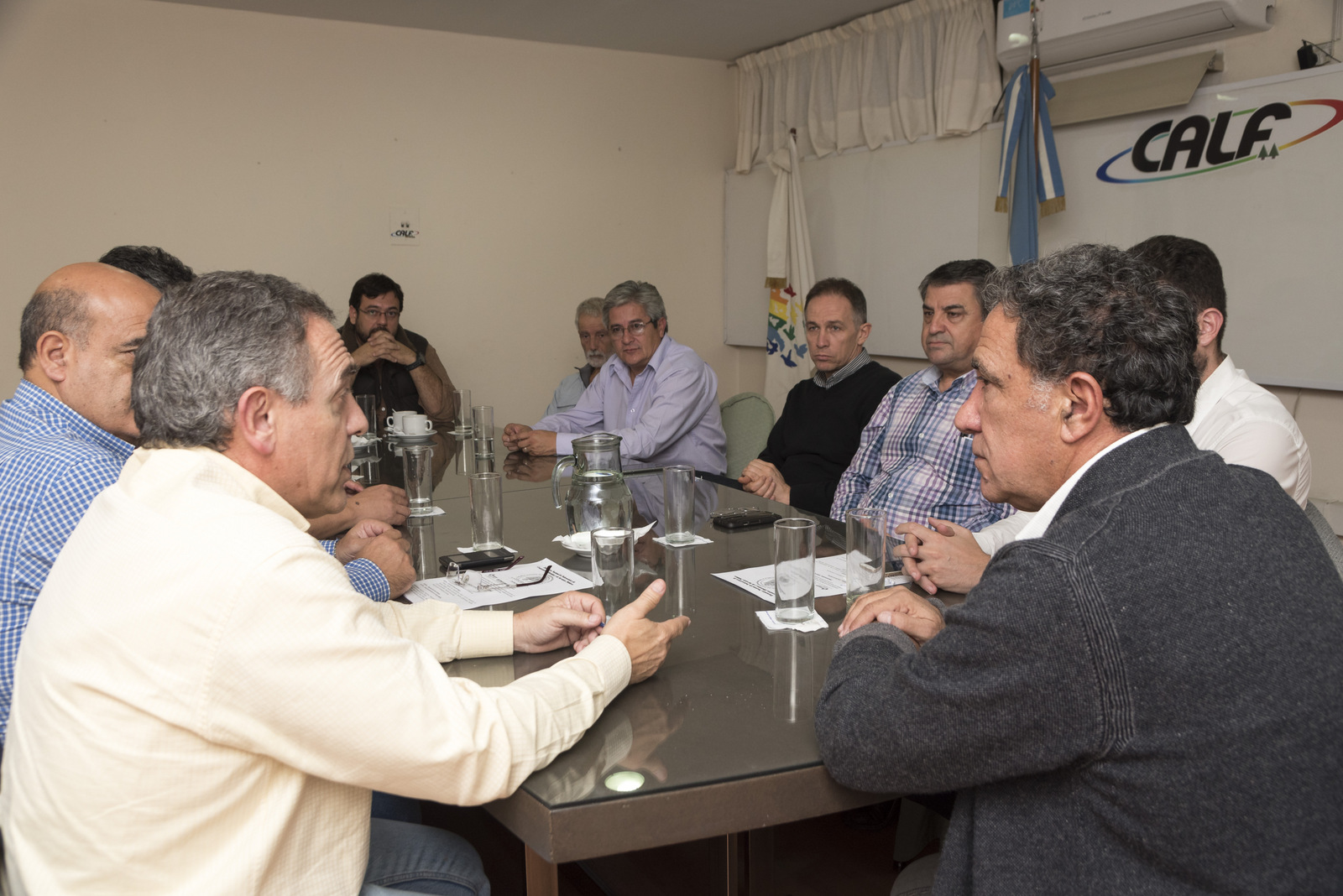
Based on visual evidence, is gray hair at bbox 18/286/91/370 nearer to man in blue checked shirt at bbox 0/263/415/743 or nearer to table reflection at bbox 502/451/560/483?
man in blue checked shirt at bbox 0/263/415/743

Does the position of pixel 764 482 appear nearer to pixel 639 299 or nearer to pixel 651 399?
pixel 651 399

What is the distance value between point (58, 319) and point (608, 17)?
4.05 meters

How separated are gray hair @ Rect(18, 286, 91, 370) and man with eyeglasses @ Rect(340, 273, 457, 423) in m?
2.94

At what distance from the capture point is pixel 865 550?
5.02 ft

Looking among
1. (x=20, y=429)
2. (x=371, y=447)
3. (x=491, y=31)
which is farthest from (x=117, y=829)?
(x=491, y=31)

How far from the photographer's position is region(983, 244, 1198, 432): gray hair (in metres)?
1.07

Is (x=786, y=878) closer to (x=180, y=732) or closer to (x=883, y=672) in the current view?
(x=883, y=672)

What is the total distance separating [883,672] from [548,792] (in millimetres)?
392

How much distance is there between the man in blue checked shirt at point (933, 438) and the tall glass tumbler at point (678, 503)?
738 millimetres

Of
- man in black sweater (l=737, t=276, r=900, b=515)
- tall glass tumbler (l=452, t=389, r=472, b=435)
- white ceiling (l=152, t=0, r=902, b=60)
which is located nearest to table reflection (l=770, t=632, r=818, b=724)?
man in black sweater (l=737, t=276, r=900, b=515)

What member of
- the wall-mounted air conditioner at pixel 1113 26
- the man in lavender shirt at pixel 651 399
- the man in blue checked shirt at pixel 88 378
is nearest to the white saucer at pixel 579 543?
the man in blue checked shirt at pixel 88 378

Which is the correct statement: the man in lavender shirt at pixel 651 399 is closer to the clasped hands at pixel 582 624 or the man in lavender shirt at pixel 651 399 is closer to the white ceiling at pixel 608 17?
the white ceiling at pixel 608 17

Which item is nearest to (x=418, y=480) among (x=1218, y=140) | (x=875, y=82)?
(x=1218, y=140)

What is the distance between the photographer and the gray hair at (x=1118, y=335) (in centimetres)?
107
